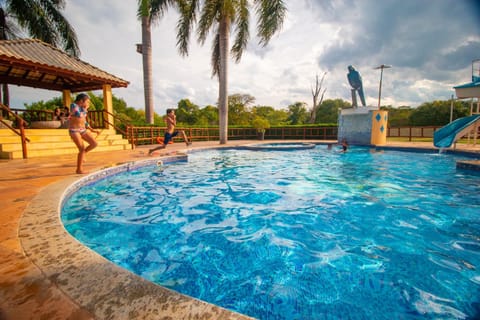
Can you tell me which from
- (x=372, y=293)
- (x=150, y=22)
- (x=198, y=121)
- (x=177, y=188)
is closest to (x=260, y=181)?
(x=177, y=188)

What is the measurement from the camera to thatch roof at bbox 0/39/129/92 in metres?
8.48

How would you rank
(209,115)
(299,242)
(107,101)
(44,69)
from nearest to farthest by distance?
(299,242), (44,69), (107,101), (209,115)

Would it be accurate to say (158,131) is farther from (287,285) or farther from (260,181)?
(287,285)

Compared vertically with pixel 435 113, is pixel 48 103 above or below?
below

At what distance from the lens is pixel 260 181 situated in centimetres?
586

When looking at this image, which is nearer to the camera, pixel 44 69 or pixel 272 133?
pixel 44 69

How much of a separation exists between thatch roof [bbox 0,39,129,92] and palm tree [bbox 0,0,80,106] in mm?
4327

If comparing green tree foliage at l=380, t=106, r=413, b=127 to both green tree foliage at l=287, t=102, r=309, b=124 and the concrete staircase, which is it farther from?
the concrete staircase

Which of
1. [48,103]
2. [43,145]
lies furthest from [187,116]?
[43,145]

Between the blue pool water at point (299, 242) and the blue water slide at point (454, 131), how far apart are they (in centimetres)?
629

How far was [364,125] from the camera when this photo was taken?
50.4ft

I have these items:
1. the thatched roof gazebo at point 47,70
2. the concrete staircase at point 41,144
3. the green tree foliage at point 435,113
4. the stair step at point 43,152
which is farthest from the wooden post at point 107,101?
the green tree foliage at point 435,113

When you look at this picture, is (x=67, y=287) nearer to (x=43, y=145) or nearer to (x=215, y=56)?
(x=43, y=145)

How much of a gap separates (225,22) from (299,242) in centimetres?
1423
